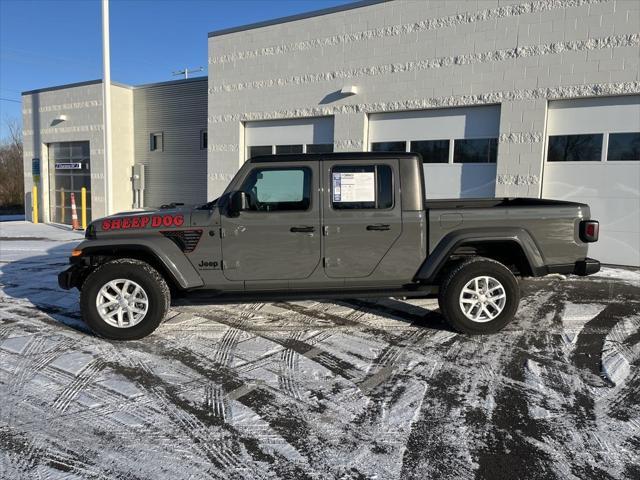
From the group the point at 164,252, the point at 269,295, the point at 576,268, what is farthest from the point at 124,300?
the point at 576,268

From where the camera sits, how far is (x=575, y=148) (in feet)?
31.3

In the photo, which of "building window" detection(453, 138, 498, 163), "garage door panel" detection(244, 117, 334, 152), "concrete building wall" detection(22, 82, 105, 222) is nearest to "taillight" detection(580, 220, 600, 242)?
"building window" detection(453, 138, 498, 163)

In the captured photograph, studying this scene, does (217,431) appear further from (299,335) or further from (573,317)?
(573,317)

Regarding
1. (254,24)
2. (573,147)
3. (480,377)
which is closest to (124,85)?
(254,24)

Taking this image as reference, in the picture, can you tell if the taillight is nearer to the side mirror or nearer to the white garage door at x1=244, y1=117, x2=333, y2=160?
the side mirror

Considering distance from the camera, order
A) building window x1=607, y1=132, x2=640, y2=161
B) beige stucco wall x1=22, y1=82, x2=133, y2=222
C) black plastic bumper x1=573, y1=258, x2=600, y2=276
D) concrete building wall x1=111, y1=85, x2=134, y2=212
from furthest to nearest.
Answer: beige stucco wall x1=22, y1=82, x2=133, y2=222 → concrete building wall x1=111, y1=85, x2=134, y2=212 → building window x1=607, y1=132, x2=640, y2=161 → black plastic bumper x1=573, y1=258, x2=600, y2=276

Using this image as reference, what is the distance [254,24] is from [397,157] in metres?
10.3

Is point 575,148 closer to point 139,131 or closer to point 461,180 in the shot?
point 461,180

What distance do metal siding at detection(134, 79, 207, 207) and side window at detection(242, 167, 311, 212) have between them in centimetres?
1290

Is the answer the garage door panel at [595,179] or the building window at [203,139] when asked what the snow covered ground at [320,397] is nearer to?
the garage door panel at [595,179]

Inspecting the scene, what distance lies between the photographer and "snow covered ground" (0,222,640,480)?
9.00 ft

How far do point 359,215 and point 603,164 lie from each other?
6.94 meters

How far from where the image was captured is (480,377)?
395 cm

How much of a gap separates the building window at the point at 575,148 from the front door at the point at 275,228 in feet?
23.2
